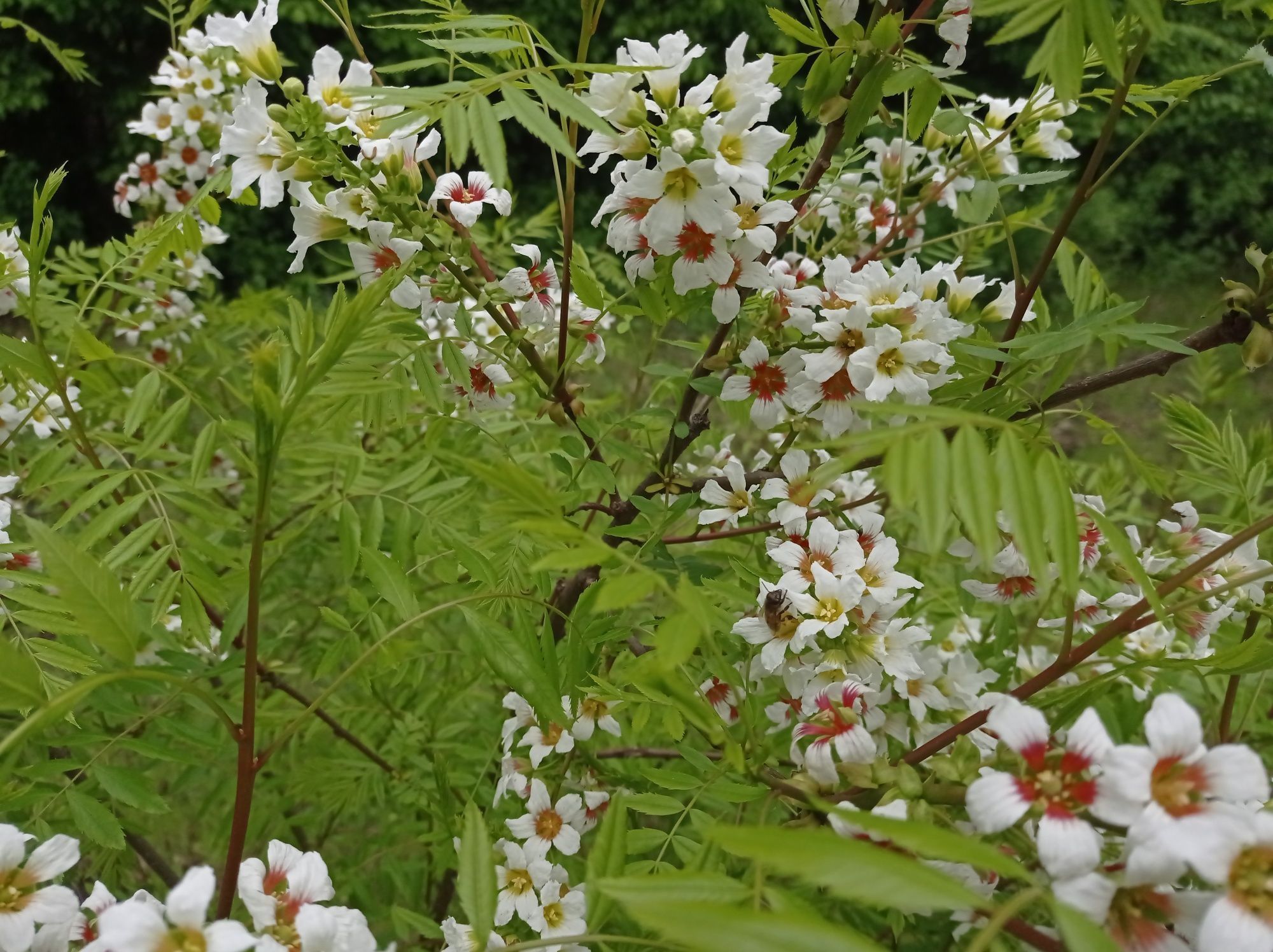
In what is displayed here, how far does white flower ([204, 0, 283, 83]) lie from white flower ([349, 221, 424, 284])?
0.70 feet

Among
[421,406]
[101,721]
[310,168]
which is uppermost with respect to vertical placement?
[310,168]

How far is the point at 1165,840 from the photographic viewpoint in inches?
19.1

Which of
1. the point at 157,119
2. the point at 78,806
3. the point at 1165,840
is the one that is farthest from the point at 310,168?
the point at 157,119

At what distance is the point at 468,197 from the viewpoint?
1.15 metres

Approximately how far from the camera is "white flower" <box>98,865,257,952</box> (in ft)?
1.75

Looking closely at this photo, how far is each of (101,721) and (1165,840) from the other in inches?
62.7

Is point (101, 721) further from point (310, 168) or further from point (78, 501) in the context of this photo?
point (310, 168)

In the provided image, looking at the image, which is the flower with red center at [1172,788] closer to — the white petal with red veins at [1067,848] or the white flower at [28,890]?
the white petal with red veins at [1067,848]

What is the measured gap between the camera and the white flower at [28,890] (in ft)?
1.99

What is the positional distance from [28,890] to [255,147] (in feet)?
2.43

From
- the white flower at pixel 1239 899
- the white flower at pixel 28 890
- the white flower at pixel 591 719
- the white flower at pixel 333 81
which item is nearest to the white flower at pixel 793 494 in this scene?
the white flower at pixel 591 719

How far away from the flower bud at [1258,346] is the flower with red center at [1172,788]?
459 mm

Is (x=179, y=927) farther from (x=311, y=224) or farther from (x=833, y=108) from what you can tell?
(x=833, y=108)

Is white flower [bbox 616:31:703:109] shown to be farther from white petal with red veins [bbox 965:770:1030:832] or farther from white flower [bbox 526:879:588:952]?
white flower [bbox 526:879:588:952]
